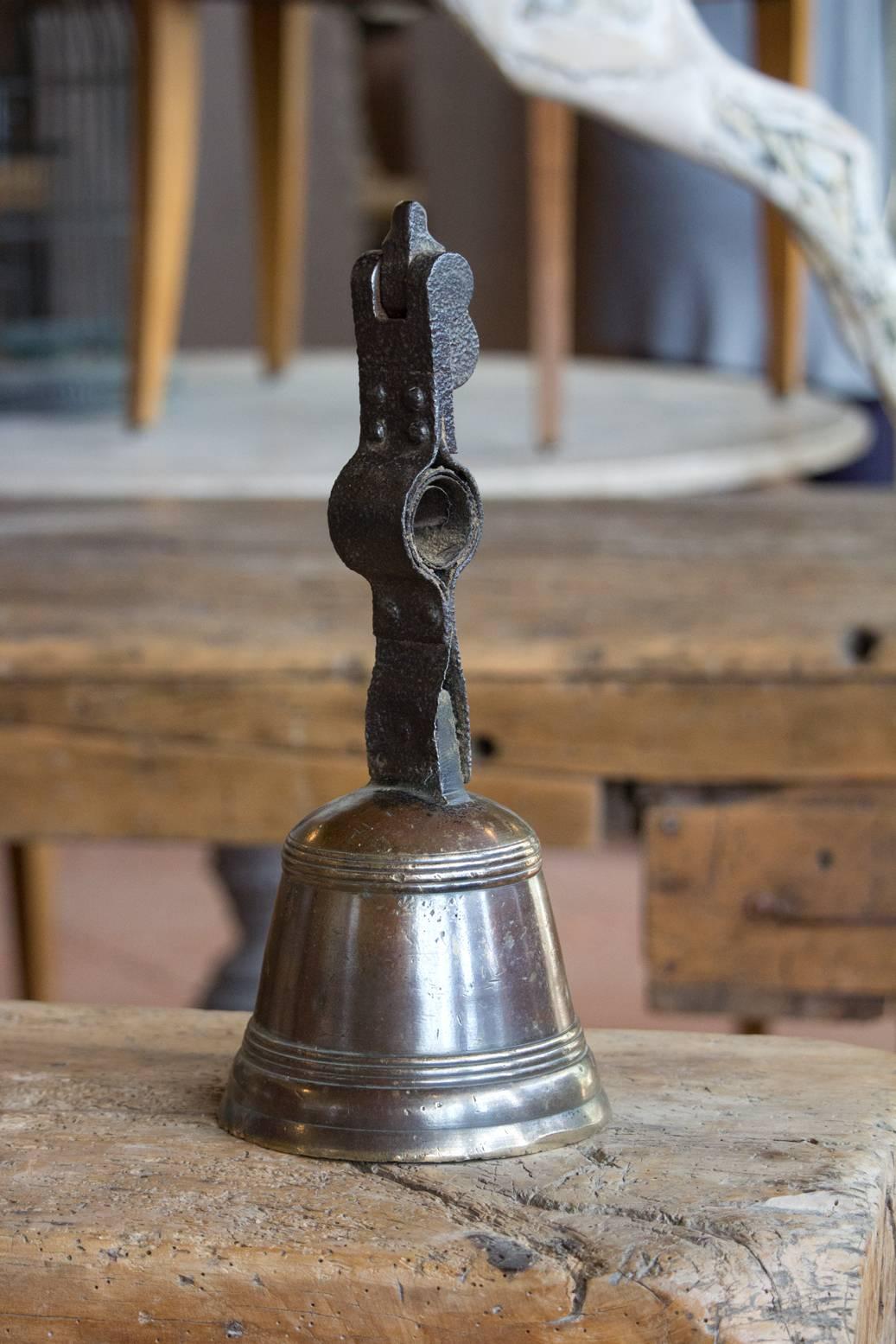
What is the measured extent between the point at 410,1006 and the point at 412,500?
0.45ft

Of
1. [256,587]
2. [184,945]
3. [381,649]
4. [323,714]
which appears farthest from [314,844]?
[184,945]

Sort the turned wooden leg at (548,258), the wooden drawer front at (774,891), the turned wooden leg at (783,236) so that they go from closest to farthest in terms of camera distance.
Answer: the wooden drawer front at (774,891) < the turned wooden leg at (548,258) < the turned wooden leg at (783,236)

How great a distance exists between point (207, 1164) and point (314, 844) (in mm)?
92

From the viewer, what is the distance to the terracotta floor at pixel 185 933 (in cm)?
256

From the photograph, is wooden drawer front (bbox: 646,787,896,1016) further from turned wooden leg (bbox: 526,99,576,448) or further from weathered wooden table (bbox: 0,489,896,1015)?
turned wooden leg (bbox: 526,99,576,448)

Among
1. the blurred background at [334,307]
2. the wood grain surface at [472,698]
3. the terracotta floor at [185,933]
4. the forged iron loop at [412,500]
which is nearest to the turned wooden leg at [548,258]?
the blurred background at [334,307]

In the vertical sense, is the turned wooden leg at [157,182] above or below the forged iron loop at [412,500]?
above

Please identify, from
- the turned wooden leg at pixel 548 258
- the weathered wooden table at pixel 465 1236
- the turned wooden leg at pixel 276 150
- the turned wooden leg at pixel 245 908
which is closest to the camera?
the weathered wooden table at pixel 465 1236

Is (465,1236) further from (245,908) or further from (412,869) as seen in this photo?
(245,908)

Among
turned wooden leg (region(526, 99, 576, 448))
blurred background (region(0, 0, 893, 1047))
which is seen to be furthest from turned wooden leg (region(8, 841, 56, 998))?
turned wooden leg (region(526, 99, 576, 448))

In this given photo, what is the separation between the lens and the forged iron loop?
0.49 meters

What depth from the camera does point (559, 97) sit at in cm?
104

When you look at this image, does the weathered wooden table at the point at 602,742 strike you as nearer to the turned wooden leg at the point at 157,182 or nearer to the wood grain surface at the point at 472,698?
the wood grain surface at the point at 472,698

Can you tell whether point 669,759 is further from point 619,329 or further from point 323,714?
point 619,329
